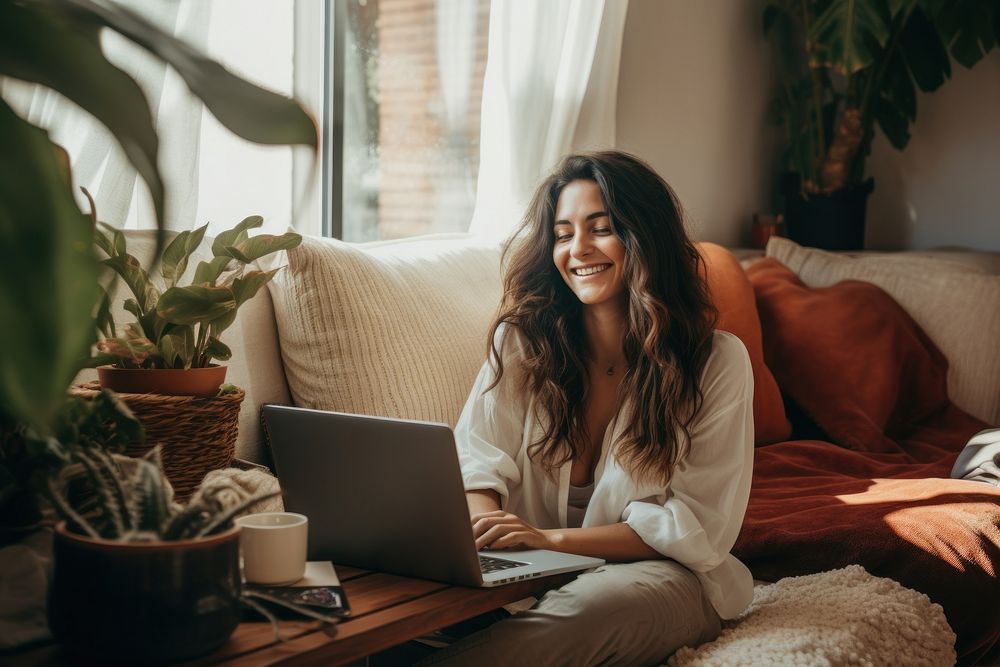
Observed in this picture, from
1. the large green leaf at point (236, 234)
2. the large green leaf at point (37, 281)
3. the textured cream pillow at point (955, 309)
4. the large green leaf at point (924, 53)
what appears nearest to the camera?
the large green leaf at point (37, 281)

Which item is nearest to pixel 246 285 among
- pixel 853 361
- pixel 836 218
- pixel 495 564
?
pixel 495 564

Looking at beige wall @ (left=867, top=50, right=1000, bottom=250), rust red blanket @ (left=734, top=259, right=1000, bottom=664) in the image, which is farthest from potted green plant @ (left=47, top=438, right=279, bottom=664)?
beige wall @ (left=867, top=50, right=1000, bottom=250)

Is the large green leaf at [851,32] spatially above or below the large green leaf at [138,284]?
above

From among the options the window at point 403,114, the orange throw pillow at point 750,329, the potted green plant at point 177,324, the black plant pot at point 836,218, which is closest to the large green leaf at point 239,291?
the potted green plant at point 177,324

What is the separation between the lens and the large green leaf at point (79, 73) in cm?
30

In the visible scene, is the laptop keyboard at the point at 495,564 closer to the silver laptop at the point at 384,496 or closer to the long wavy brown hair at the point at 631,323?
the silver laptop at the point at 384,496

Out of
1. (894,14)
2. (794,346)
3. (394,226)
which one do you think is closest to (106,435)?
(394,226)

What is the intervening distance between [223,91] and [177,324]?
102cm

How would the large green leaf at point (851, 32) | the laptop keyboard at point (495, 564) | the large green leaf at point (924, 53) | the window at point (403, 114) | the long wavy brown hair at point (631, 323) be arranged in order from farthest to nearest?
the large green leaf at point (924, 53) → the large green leaf at point (851, 32) → the window at point (403, 114) → the long wavy brown hair at point (631, 323) → the laptop keyboard at point (495, 564)

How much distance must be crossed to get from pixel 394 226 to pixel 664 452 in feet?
4.64

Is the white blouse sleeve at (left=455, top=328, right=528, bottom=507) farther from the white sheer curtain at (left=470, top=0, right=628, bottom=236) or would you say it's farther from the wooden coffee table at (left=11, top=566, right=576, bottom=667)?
the white sheer curtain at (left=470, top=0, right=628, bottom=236)

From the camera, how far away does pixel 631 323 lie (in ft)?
5.48

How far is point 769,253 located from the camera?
3178 millimetres

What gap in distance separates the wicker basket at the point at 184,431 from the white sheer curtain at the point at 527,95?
1324 millimetres
